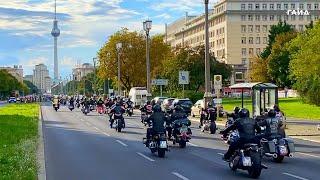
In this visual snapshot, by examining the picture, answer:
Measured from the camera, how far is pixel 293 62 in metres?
65.2

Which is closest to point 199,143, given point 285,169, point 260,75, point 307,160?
point 307,160

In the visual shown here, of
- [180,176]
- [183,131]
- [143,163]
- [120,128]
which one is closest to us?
[180,176]

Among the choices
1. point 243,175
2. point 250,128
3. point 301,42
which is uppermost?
point 301,42

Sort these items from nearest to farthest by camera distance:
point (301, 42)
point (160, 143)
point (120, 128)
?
point (160, 143) < point (120, 128) < point (301, 42)

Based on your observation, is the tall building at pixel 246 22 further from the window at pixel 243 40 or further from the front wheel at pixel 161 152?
the front wheel at pixel 161 152

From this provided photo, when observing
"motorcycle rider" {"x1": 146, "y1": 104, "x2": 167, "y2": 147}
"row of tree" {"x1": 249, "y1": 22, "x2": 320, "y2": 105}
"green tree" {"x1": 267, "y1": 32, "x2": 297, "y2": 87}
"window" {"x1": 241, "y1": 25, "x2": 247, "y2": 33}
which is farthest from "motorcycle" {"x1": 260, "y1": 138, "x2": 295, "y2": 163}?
"window" {"x1": 241, "y1": 25, "x2": 247, "y2": 33}

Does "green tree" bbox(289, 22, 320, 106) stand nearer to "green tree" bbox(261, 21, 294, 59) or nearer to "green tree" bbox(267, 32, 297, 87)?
"green tree" bbox(267, 32, 297, 87)

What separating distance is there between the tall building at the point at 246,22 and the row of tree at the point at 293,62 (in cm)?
4062

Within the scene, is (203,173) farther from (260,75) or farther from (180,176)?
(260,75)

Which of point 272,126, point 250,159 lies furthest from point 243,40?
point 250,159

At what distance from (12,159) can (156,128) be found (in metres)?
5.58

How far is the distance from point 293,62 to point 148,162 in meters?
48.4

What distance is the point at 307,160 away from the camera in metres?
19.7

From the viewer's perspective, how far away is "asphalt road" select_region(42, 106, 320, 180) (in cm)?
1587
